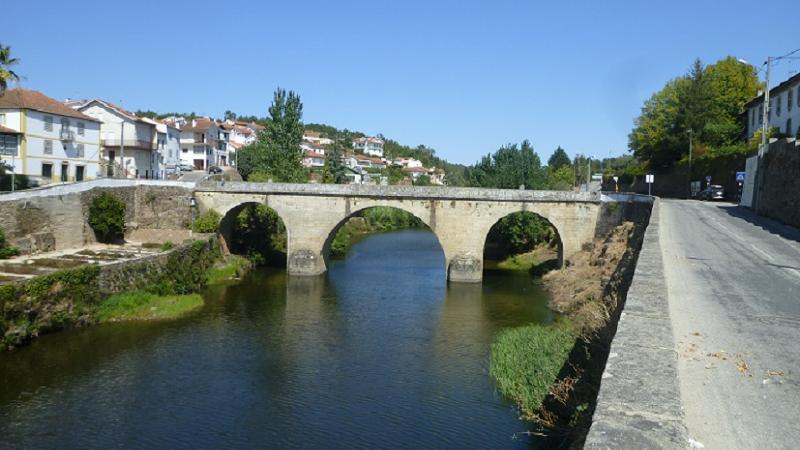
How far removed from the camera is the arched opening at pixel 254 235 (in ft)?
148

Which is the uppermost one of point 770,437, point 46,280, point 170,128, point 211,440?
point 170,128

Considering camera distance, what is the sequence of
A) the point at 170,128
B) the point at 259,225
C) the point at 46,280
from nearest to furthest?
the point at 46,280
the point at 259,225
the point at 170,128

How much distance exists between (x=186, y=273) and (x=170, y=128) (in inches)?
1511

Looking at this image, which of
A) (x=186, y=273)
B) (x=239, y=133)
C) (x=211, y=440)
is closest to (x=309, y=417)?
(x=211, y=440)

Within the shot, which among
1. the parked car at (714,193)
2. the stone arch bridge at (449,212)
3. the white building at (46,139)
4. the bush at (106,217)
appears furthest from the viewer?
the parked car at (714,193)

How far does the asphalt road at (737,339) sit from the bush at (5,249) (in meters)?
28.8

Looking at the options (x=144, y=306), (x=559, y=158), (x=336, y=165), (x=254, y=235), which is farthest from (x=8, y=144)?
(x=559, y=158)

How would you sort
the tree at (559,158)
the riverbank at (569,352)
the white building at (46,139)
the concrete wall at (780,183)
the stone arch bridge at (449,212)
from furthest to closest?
the tree at (559,158) → the white building at (46,139) → the stone arch bridge at (449,212) → the concrete wall at (780,183) → the riverbank at (569,352)

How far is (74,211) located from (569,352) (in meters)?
29.6

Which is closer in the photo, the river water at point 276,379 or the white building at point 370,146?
the river water at point 276,379

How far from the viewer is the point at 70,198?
3588 cm

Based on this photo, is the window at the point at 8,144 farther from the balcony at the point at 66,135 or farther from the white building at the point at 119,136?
the white building at the point at 119,136

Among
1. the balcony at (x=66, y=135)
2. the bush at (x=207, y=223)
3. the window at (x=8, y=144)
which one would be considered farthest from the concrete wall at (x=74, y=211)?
the balcony at (x=66, y=135)

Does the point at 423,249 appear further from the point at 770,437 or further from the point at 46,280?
the point at 770,437
